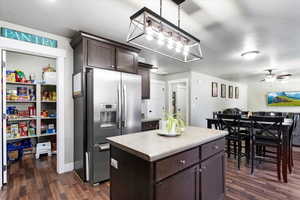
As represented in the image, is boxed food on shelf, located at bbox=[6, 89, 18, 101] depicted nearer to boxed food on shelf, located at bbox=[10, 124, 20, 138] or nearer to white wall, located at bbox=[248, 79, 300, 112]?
boxed food on shelf, located at bbox=[10, 124, 20, 138]

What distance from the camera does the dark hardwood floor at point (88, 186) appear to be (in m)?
2.09

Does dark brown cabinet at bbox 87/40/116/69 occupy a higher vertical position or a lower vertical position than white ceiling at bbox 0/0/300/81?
lower

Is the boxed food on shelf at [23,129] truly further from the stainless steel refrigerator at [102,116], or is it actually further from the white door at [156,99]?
the white door at [156,99]

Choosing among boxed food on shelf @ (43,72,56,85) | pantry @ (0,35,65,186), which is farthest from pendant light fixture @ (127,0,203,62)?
boxed food on shelf @ (43,72,56,85)

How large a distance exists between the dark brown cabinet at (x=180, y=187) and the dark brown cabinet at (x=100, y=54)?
219 cm

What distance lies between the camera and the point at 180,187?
4.32 ft

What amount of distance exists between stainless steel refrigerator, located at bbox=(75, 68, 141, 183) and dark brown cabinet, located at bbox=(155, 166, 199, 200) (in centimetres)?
148

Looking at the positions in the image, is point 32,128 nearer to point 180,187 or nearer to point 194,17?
point 180,187

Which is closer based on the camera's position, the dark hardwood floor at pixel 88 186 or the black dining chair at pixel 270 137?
the dark hardwood floor at pixel 88 186

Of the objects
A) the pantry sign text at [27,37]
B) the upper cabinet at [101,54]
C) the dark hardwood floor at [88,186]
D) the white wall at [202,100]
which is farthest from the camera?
the white wall at [202,100]

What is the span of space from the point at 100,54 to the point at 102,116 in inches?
44.0

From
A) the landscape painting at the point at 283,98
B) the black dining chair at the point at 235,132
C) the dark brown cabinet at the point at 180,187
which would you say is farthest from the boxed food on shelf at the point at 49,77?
the landscape painting at the point at 283,98

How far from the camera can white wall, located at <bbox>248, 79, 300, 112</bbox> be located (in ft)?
24.2

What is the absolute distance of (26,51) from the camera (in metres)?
2.46
